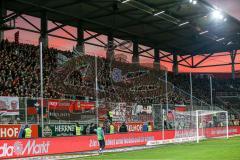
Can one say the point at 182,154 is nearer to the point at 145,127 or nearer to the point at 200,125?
the point at 145,127

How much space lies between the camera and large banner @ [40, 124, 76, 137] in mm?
28703

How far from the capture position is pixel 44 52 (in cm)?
4531

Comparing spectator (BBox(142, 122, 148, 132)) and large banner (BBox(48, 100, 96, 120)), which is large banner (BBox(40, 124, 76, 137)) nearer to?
large banner (BBox(48, 100, 96, 120))

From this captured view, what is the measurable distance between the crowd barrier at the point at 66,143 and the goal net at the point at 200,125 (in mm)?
1530

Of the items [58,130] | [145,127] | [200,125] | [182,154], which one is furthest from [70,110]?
[200,125]

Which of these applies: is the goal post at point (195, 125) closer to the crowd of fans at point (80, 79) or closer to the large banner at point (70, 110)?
the crowd of fans at point (80, 79)

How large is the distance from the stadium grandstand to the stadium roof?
0.39ft

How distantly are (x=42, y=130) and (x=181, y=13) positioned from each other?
28.9 m

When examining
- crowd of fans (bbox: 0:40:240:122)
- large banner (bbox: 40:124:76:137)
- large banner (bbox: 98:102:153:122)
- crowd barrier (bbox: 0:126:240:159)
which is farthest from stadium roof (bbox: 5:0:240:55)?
large banner (bbox: 40:124:76:137)

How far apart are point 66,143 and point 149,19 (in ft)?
96.3

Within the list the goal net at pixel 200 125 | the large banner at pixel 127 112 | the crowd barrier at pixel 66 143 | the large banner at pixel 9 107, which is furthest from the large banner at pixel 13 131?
the goal net at pixel 200 125

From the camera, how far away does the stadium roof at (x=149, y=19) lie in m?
47.8

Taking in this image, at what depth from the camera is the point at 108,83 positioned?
110 ft

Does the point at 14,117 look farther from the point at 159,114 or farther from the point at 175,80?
the point at 175,80
